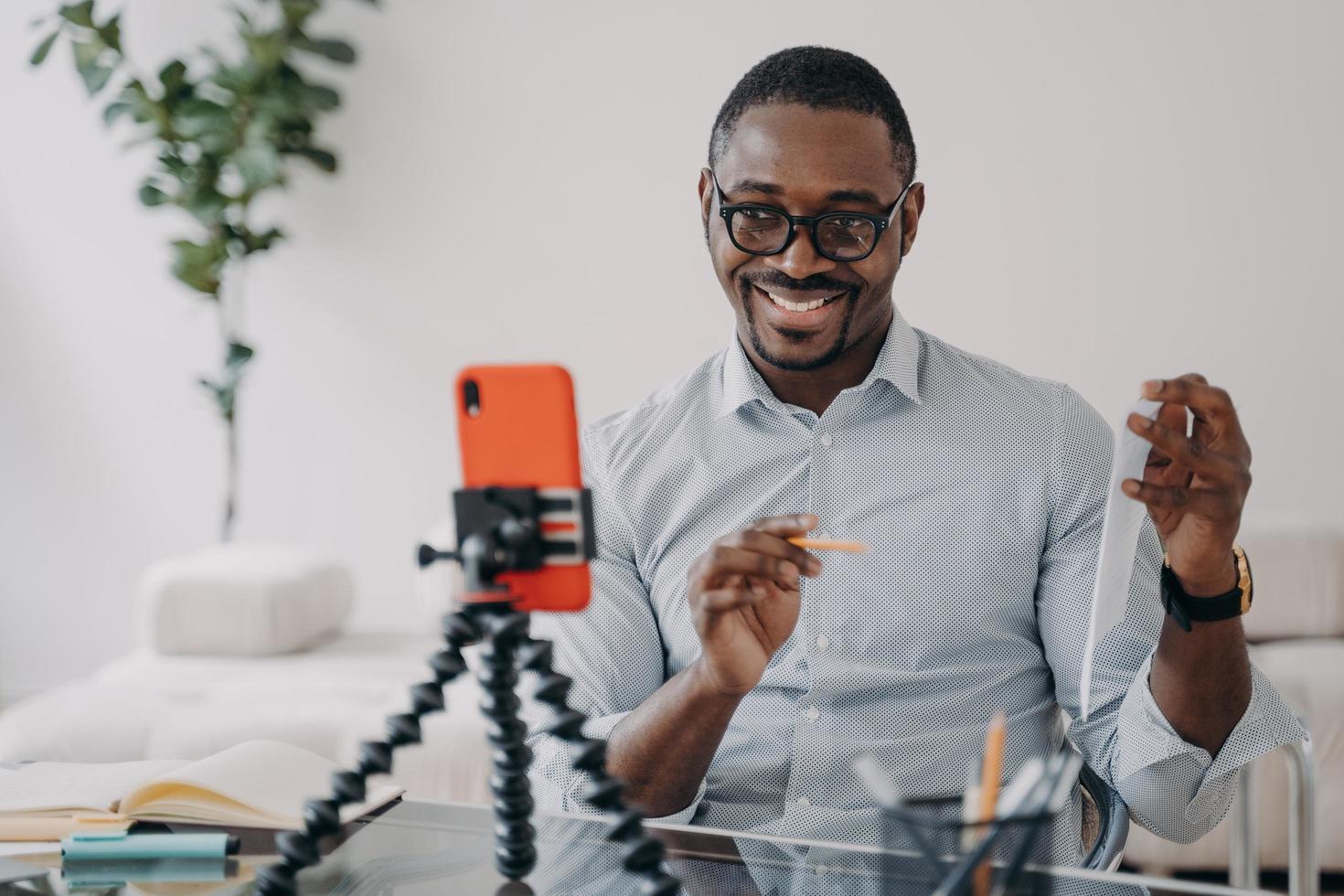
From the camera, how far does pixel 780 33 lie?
2.95m

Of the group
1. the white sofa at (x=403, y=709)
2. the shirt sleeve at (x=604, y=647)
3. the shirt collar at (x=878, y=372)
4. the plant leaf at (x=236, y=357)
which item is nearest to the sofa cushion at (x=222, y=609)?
the white sofa at (x=403, y=709)

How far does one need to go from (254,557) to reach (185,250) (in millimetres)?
724

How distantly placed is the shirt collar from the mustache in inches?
3.8

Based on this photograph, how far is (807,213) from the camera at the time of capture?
1.33 m

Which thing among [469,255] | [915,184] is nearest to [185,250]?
[469,255]

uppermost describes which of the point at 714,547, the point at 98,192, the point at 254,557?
A: the point at 98,192

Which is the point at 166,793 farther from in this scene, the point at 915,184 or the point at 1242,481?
the point at 915,184

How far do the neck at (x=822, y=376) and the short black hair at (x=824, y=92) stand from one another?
176mm

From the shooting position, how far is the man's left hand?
0.89m

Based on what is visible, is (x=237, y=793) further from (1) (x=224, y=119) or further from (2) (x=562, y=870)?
(1) (x=224, y=119)

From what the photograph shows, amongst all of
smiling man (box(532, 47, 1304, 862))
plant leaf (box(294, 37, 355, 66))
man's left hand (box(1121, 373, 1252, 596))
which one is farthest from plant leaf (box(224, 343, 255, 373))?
man's left hand (box(1121, 373, 1252, 596))

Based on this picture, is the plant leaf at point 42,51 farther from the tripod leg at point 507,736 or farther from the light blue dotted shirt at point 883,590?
the tripod leg at point 507,736

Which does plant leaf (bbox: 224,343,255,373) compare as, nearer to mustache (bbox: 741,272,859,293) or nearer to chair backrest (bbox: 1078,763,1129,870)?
mustache (bbox: 741,272,859,293)

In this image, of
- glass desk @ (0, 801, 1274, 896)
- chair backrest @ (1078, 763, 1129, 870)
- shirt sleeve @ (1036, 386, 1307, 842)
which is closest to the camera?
glass desk @ (0, 801, 1274, 896)
